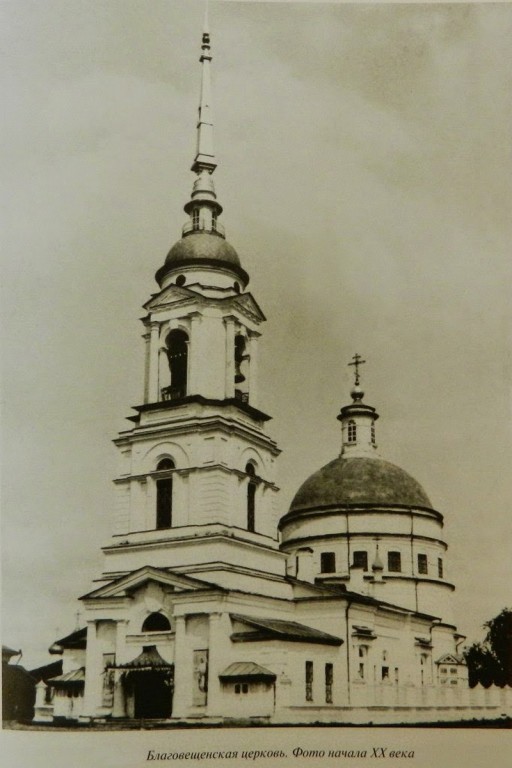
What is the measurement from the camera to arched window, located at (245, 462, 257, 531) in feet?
60.0

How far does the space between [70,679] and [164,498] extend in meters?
3.43

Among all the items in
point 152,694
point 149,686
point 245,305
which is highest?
point 245,305

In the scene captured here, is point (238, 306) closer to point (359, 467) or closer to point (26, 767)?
point (359, 467)

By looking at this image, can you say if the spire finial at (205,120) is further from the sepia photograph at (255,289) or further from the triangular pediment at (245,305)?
the triangular pediment at (245,305)

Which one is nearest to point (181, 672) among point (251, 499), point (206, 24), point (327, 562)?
point (251, 499)

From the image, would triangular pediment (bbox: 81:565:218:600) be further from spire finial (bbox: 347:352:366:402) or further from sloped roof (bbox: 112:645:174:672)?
spire finial (bbox: 347:352:366:402)

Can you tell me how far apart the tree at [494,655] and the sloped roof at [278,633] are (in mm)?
2390

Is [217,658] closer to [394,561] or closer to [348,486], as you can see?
[394,561]

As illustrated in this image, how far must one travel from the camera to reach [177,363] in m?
18.6

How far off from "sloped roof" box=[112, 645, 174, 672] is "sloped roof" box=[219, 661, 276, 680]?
35.3 inches

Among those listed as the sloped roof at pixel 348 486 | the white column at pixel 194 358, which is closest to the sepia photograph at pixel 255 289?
the white column at pixel 194 358

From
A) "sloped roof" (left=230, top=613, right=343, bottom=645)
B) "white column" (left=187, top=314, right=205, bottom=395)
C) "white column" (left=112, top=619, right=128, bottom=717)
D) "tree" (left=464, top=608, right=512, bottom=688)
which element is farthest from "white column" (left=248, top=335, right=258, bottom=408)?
"tree" (left=464, top=608, right=512, bottom=688)

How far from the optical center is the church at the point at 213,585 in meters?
15.3

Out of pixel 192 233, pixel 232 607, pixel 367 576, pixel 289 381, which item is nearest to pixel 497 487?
pixel 289 381
